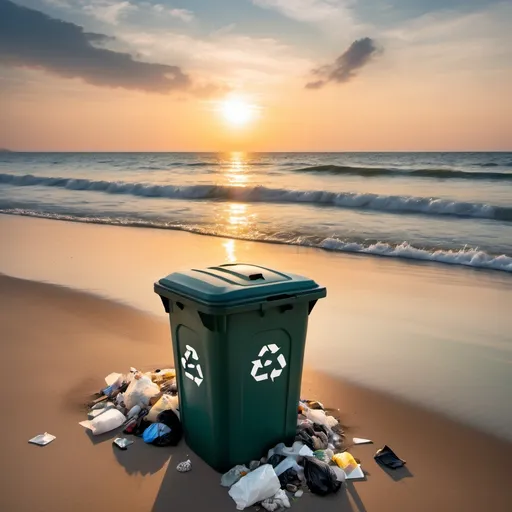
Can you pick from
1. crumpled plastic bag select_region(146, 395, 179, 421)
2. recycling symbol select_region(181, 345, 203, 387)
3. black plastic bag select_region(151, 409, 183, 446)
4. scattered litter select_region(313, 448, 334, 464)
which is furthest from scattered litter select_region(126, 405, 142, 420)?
scattered litter select_region(313, 448, 334, 464)

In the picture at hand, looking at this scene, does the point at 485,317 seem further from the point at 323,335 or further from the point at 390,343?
the point at 323,335

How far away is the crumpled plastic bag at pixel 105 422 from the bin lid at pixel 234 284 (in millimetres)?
1101

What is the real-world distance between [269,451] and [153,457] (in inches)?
28.3

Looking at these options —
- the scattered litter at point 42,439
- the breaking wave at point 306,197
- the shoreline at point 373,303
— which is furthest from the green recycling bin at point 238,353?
the breaking wave at point 306,197

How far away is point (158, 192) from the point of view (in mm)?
22938

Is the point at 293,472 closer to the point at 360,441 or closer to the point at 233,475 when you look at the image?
the point at 233,475

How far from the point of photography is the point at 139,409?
3.59m

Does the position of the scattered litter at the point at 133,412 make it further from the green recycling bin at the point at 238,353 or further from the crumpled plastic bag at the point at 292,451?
the crumpled plastic bag at the point at 292,451

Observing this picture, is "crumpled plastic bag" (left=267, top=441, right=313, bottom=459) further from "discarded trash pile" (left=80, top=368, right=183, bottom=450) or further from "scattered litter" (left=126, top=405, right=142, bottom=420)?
"scattered litter" (left=126, top=405, right=142, bottom=420)

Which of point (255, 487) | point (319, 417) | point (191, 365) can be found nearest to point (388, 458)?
point (319, 417)

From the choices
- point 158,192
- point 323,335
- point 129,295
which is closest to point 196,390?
point 323,335

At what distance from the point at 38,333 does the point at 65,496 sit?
266cm

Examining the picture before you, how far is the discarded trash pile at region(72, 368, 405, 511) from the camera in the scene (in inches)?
107

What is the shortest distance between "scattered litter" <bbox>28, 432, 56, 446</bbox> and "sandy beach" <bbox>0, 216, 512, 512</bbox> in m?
0.06
